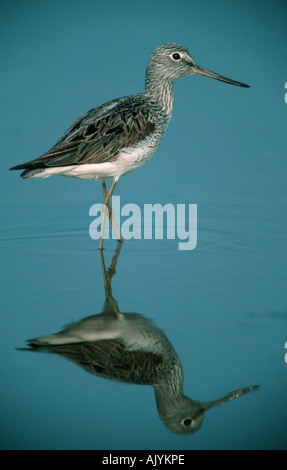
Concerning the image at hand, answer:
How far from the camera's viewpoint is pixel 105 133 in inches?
326

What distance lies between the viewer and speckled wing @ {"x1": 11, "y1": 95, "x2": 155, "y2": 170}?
8070mm

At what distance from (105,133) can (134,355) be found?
331 cm

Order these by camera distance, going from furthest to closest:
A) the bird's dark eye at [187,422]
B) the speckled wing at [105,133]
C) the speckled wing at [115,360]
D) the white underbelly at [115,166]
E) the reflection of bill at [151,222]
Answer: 1. the reflection of bill at [151,222]
2. the white underbelly at [115,166]
3. the speckled wing at [105,133]
4. the speckled wing at [115,360]
5. the bird's dark eye at [187,422]

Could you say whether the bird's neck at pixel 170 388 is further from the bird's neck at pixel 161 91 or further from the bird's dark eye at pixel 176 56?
the bird's dark eye at pixel 176 56

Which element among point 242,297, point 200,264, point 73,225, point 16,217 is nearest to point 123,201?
point 73,225

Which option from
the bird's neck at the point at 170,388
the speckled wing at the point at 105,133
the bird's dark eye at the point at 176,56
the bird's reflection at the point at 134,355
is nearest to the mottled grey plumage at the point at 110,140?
the speckled wing at the point at 105,133

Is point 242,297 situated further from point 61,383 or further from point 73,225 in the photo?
point 73,225

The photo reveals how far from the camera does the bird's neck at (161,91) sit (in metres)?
9.05

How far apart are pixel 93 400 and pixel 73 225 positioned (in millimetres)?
4141

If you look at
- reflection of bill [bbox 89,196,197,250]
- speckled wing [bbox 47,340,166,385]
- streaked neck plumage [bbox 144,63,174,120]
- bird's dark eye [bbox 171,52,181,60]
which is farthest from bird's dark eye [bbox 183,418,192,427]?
bird's dark eye [bbox 171,52,181,60]

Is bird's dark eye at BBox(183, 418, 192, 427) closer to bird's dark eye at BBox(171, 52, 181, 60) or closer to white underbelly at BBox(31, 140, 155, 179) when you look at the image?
white underbelly at BBox(31, 140, 155, 179)

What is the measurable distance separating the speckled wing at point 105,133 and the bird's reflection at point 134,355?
221 cm

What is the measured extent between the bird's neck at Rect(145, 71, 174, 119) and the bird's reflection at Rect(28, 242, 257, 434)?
342 centimetres

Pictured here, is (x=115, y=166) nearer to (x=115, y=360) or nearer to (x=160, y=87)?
(x=160, y=87)
